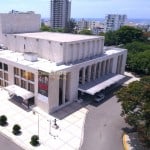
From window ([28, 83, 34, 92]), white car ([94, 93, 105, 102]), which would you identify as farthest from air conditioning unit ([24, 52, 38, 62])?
white car ([94, 93, 105, 102])

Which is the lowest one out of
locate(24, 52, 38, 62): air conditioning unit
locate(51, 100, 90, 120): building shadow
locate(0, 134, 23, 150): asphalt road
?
locate(0, 134, 23, 150): asphalt road

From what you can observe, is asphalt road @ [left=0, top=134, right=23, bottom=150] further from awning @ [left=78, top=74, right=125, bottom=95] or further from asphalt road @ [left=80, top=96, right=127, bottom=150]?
awning @ [left=78, top=74, right=125, bottom=95]

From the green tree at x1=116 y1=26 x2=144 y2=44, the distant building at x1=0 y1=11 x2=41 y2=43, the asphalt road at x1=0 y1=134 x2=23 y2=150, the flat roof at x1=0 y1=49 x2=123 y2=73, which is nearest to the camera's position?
the asphalt road at x1=0 y1=134 x2=23 y2=150

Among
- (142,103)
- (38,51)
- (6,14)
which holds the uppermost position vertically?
(6,14)

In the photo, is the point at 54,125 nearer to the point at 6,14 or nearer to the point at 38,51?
the point at 38,51

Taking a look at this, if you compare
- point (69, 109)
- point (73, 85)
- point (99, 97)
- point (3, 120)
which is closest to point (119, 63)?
point (99, 97)

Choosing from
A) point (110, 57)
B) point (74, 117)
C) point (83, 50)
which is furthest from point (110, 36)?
point (74, 117)
